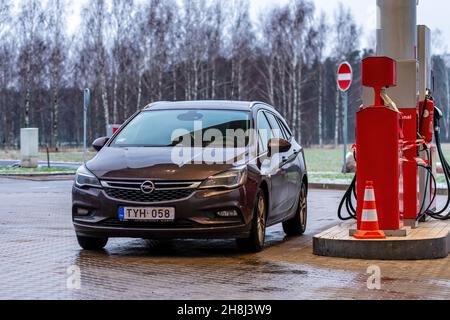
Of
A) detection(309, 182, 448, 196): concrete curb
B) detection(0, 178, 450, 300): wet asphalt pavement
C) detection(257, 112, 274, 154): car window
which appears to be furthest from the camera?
detection(309, 182, 448, 196): concrete curb

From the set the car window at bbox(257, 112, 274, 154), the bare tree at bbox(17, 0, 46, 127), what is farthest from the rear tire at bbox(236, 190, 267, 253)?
the bare tree at bbox(17, 0, 46, 127)

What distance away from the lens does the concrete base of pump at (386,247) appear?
904cm

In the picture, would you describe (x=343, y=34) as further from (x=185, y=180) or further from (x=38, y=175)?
(x=185, y=180)

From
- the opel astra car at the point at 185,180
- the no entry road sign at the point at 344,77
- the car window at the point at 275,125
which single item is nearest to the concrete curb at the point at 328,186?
the no entry road sign at the point at 344,77

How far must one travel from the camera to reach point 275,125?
37.2 ft

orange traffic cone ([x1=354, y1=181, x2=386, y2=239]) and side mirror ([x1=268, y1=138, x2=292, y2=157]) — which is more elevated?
side mirror ([x1=268, y1=138, x2=292, y2=157])

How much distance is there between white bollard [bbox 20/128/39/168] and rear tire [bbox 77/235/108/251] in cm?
2217

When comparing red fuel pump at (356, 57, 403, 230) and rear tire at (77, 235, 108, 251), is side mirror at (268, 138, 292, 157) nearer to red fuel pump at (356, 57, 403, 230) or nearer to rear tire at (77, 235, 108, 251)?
red fuel pump at (356, 57, 403, 230)

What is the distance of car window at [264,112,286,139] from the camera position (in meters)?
11.1

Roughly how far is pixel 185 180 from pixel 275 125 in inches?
107

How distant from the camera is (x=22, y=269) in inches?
322

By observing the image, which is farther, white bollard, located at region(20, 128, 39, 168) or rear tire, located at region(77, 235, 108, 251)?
white bollard, located at region(20, 128, 39, 168)

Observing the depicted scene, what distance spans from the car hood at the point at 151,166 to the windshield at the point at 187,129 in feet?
1.05
